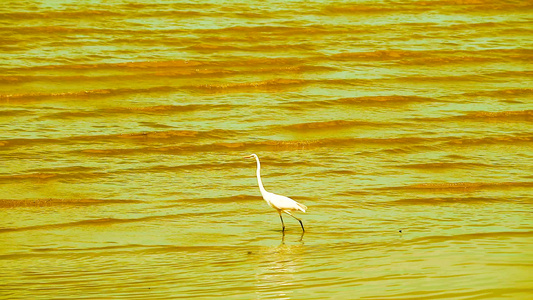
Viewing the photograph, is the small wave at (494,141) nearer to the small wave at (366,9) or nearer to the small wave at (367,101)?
the small wave at (367,101)

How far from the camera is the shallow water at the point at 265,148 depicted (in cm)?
661

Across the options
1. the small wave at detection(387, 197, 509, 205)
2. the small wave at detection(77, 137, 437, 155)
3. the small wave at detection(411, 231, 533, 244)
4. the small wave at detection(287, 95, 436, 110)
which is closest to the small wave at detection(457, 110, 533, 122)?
the small wave at detection(287, 95, 436, 110)

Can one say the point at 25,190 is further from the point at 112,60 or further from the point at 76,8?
the point at 76,8

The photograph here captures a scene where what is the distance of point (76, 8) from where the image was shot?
16.1 metres

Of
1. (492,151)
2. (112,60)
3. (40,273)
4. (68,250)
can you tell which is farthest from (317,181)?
(112,60)

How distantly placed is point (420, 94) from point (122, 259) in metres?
7.10

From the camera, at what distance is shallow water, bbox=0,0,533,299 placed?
21.7ft

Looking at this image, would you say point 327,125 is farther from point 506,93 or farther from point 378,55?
point 378,55

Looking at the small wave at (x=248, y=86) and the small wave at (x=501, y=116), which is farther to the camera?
the small wave at (x=248, y=86)

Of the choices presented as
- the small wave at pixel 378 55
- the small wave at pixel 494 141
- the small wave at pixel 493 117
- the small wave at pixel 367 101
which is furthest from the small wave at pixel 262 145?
the small wave at pixel 378 55

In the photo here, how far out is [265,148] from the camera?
11031mm

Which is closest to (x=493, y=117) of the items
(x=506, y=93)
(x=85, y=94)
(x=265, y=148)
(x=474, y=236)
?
(x=506, y=93)

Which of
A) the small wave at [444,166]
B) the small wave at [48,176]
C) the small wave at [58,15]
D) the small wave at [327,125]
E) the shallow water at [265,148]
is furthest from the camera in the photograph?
the small wave at [58,15]

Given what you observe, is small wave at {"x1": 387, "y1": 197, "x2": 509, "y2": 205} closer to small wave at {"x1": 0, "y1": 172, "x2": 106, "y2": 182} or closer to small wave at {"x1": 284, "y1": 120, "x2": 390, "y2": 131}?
small wave at {"x1": 284, "y1": 120, "x2": 390, "y2": 131}
